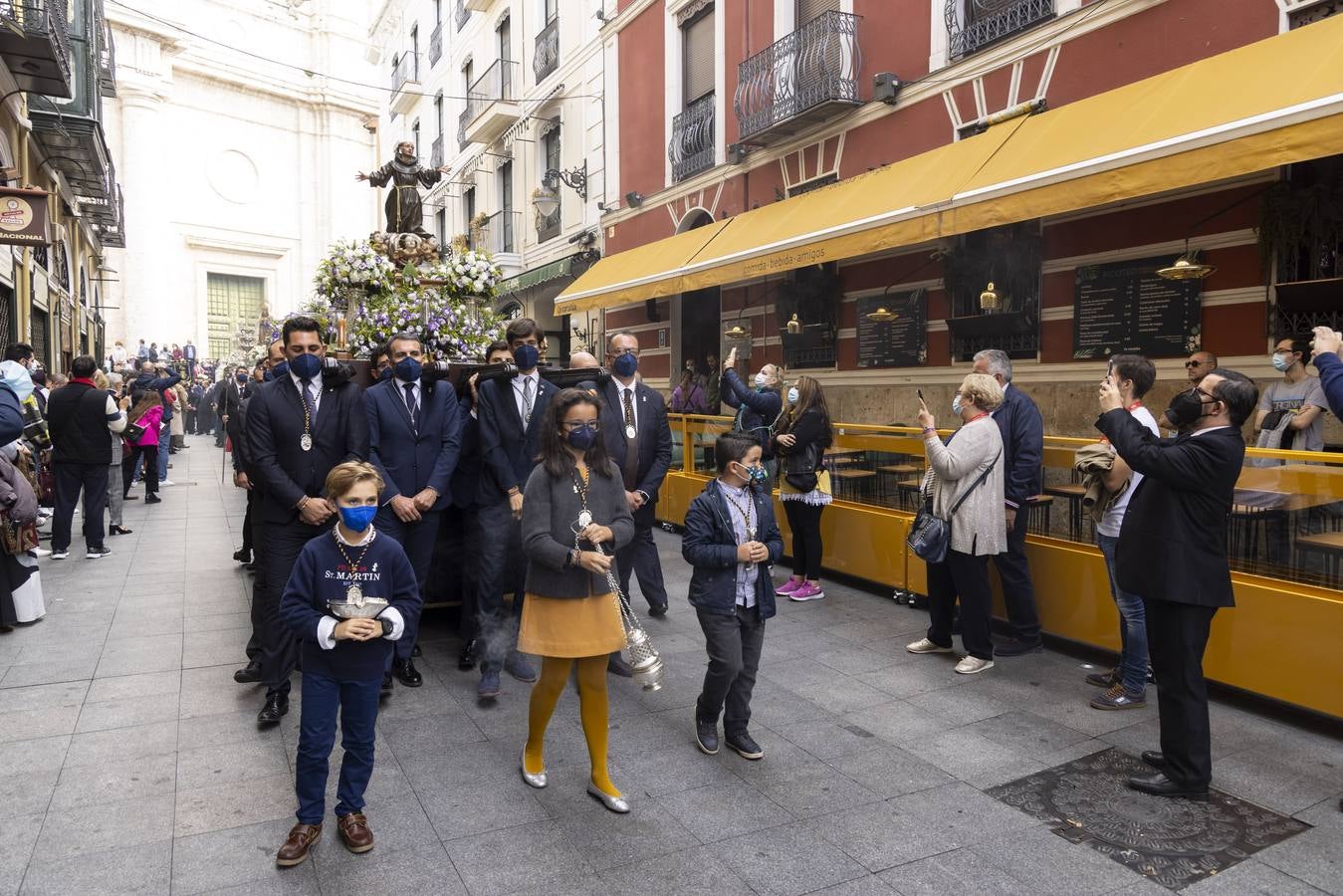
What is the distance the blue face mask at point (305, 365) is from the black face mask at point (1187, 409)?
13.5ft

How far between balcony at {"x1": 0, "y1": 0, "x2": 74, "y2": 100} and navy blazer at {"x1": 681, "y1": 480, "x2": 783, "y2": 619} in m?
9.67

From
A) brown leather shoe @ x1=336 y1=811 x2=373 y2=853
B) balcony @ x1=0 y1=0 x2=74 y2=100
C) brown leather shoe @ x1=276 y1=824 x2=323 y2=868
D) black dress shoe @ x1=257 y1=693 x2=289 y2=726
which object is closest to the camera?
brown leather shoe @ x1=276 y1=824 x2=323 y2=868

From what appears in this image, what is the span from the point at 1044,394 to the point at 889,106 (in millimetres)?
4250

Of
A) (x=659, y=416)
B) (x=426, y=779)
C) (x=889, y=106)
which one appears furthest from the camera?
(x=889, y=106)

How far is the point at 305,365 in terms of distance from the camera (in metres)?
4.59

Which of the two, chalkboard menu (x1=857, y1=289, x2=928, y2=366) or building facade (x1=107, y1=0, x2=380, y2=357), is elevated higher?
building facade (x1=107, y1=0, x2=380, y2=357)

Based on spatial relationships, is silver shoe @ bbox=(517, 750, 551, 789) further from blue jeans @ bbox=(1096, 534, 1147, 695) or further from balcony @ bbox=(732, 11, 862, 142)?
balcony @ bbox=(732, 11, 862, 142)

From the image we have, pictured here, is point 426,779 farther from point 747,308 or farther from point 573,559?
point 747,308

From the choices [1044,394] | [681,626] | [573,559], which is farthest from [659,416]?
[1044,394]

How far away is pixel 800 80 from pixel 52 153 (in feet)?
40.4

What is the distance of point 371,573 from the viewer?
3.27 meters

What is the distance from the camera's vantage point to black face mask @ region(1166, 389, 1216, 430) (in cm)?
379

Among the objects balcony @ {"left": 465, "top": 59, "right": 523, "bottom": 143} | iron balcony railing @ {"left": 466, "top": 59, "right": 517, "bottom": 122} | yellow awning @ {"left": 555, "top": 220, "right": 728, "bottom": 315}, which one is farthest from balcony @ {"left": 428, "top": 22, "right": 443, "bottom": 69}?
yellow awning @ {"left": 555, "top": 220, "right": 728, "bottom": 315}

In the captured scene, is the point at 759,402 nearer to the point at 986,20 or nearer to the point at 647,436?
the point at 647,436
